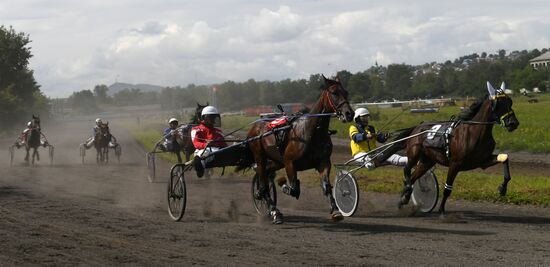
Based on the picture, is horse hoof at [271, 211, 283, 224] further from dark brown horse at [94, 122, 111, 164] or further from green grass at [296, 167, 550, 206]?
dark brown horse at [94, 122, 111, 164]

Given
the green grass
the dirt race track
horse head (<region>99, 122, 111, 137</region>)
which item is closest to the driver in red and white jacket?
the dirt race track

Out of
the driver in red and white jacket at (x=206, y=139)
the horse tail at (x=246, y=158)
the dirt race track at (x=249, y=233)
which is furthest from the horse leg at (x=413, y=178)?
the driver in red and white jacket at (x=206, y=139)

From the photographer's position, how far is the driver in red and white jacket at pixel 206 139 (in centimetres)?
1115

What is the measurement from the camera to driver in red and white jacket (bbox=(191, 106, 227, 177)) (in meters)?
11.1

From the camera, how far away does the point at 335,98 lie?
9883 mm

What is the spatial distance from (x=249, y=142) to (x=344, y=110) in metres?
2.02

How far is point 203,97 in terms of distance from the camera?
45250 millimetres

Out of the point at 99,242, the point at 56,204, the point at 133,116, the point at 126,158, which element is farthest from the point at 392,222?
the point at 133,116

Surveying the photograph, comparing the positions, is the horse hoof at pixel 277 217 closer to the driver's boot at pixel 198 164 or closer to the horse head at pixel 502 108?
the driver's boot at pixel 198 164

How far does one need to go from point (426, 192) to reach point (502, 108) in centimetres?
206

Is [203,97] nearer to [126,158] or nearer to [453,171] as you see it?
[126,158]

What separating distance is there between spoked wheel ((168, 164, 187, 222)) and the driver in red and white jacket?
1.00ft

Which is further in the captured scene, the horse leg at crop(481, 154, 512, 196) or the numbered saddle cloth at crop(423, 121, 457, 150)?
the numbered saddle cloth at crop(423, 121, 457, 150)

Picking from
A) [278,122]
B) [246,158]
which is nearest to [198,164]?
[246,158]
